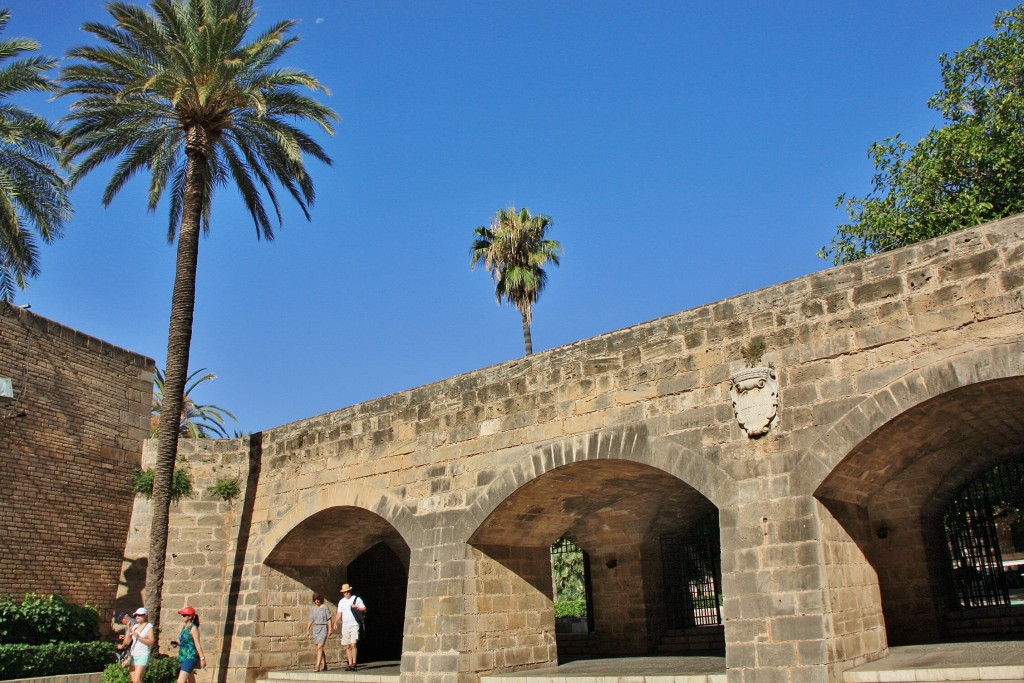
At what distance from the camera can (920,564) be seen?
11328 mm

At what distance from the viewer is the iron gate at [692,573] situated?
1424cm

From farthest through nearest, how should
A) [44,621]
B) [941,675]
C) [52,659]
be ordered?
[44,621] < [52,659] < [941,675]

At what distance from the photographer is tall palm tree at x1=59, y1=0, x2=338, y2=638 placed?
14102 millimetres

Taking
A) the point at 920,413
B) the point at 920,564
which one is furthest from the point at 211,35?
the point at 920,564

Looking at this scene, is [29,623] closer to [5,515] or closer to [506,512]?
[5,515]

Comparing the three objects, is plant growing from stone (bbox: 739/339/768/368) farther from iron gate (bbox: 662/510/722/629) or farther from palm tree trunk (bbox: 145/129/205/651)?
palm tree trunk (bbox: 145/129/205/651)

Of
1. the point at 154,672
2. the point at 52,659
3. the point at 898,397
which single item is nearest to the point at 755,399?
the point at 898,397

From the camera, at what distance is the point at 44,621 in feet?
43.6

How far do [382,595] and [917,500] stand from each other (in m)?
11.2

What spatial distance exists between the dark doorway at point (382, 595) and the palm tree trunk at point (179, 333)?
191 inches

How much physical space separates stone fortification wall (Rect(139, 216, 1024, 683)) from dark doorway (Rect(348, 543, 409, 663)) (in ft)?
7.66

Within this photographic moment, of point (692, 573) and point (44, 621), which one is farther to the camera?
point (692, 573)

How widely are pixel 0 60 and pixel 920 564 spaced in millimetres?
16951

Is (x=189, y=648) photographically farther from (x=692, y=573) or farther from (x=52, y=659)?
(x=692, y=573)
